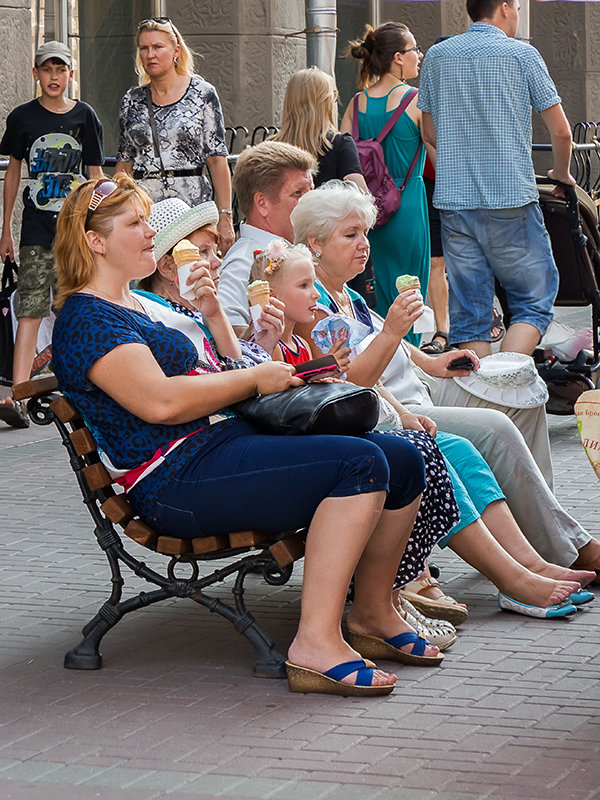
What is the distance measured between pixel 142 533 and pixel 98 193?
1012 millimetres

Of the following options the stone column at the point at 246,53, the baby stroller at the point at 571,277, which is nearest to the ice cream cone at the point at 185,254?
the baby stroller at the point at 571,277

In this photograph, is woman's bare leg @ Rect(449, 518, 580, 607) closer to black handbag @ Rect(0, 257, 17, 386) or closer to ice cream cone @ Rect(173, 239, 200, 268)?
ice cream cone @ Rect(173, 239, 200, 268)

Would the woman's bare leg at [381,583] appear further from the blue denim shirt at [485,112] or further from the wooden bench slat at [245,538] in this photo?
the blue denim shirt at [485,112]

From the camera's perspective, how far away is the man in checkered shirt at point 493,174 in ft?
27.3

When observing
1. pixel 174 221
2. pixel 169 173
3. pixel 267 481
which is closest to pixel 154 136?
pixel 169 173

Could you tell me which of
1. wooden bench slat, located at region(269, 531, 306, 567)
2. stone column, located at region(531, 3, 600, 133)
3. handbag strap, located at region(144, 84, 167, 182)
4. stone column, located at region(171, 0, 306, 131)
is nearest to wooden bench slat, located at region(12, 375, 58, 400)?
wooden bench slat, located at region(269, 531, 306, 567)

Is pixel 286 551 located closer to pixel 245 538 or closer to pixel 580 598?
pixel 245 538

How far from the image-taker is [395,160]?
942 centimetres

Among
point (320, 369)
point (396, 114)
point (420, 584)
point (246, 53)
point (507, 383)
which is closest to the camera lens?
point (320, 369)

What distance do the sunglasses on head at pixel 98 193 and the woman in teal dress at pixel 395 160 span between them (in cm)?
474

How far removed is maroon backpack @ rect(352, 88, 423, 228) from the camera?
9.27 metres

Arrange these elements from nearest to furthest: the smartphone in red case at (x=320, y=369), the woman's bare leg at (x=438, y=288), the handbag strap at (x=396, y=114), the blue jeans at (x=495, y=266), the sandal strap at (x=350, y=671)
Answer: the sandal strap at (x=350, y=671)
the smartphone in red case at (x=320, y=369)
the blue jeans at (x=495, y=266)
the handbag strap at (x=396, y=114)
the woman's bare leg at (x=438, y=288)

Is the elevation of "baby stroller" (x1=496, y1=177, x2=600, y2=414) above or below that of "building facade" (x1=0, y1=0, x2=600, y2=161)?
below

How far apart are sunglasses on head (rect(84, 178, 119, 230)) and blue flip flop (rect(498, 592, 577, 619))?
1867 mm
